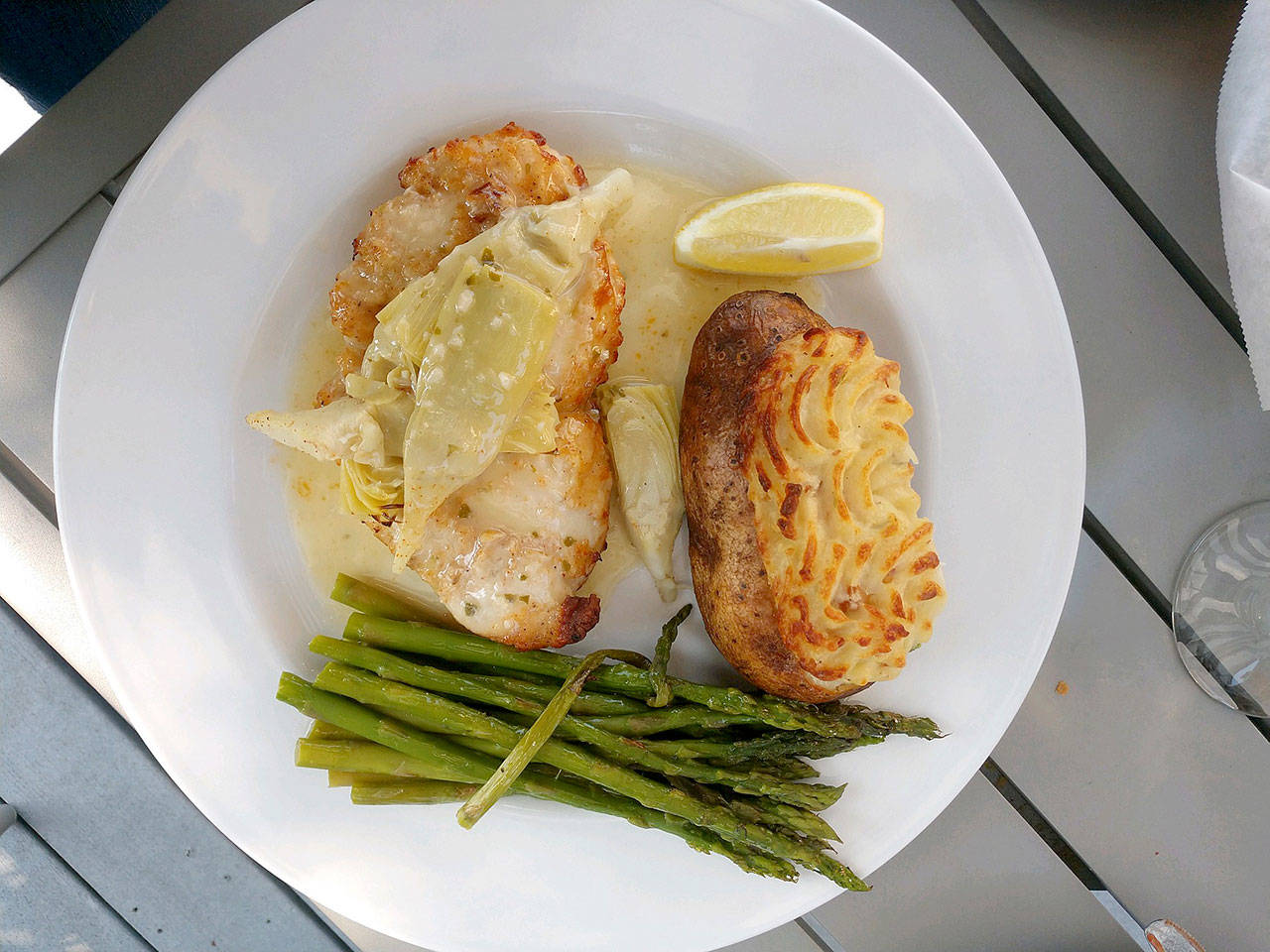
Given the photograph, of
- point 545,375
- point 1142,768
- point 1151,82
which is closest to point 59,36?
point 545,375

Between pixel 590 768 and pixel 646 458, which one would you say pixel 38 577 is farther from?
pixel 646 458

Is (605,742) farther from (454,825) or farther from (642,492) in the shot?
(642,492)

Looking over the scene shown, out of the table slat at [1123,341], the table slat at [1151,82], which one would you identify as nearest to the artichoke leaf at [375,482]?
the table slat at [1123,341]

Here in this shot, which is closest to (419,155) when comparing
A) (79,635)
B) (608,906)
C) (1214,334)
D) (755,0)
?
(755,0)

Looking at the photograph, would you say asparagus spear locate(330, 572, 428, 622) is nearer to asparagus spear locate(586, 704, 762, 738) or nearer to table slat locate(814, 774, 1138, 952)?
asparagus spear locate(586, 704, 762, 738)

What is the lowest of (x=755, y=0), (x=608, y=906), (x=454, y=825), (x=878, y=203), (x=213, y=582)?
(x=608, y=906)

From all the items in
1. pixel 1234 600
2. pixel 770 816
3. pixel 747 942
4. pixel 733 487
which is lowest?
pixel 747 942
